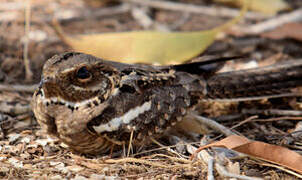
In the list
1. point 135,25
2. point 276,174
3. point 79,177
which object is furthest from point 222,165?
point 135,25

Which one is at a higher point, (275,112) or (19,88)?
(19,88)

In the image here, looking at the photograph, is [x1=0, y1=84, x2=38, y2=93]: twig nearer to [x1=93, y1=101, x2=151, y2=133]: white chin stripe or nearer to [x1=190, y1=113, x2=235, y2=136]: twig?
[x1=93, y1=101, x2=151, y2=133]: white chin stripe

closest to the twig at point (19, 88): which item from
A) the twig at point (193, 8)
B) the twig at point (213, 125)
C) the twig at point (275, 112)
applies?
the twig at point (213, 125)

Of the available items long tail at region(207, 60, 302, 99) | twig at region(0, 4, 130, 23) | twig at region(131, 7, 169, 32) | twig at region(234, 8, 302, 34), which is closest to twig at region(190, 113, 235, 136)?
long tail at region(207, 60, 302, 99)

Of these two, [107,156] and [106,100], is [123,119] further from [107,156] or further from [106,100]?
[107,156]

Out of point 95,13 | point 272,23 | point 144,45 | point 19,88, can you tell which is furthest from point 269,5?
point 19,88

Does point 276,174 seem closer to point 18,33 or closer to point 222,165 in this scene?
point 222,165
